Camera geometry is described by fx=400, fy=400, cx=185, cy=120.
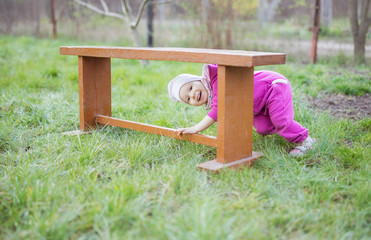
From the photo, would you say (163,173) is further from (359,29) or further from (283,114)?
(359,29)

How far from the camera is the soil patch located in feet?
10.6

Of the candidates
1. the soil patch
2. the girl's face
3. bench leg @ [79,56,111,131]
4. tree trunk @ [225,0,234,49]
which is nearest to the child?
the girl's face

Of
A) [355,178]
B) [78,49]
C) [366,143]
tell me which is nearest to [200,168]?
[355,178]

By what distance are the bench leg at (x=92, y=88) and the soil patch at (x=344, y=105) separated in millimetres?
1785

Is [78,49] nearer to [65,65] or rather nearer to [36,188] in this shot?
[36,188]

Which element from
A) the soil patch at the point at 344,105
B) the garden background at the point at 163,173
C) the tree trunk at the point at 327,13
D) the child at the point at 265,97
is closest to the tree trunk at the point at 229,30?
the tree trunk at the point at 327,13

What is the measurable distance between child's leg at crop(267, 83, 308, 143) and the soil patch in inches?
35.9

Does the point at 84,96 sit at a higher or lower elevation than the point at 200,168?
higher

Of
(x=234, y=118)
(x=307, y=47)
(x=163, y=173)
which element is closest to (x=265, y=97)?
(x=234, y=118)

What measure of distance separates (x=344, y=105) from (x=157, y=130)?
73.8 inches

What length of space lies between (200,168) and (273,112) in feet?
2.01

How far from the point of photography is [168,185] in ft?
6.10

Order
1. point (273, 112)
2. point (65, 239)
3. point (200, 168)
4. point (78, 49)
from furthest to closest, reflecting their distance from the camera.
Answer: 1. point (78, 49)
2. point (273, 112)
3. point (200, 168)
4. point (65, 239)

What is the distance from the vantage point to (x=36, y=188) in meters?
1.75
